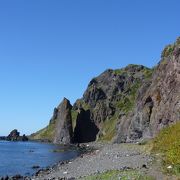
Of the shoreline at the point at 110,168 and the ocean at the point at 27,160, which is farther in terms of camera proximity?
the ocean at the point at 27,160

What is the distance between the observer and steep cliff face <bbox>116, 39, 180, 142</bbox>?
110 m

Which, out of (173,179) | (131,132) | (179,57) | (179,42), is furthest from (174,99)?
(173,179)

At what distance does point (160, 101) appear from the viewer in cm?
12431

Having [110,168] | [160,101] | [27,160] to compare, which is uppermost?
[160,101]

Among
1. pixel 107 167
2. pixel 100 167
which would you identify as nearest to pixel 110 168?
pixel 107 167

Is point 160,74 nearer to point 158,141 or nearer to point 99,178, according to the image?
point 158,141

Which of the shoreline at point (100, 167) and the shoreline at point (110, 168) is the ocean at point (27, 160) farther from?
the shoreline at point (100, 167)

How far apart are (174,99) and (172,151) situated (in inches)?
2738

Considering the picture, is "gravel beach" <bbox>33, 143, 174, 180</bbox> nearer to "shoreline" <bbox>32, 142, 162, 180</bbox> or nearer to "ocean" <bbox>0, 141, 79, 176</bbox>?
"shoreline" <bbox>32, 142, 162, 180</bbox>

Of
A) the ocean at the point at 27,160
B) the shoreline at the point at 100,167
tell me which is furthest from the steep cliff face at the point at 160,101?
the shoreline at the point at 100,167

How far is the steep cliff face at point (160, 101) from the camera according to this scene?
110 m

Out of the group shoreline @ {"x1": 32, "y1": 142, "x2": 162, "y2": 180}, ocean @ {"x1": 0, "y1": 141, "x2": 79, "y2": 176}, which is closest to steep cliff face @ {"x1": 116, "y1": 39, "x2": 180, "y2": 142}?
ocean @ {"x1": 0, "y1": 141, "x2": 79, "y2": 176}

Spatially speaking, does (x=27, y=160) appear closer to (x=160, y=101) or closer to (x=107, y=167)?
(x=160, y=101)

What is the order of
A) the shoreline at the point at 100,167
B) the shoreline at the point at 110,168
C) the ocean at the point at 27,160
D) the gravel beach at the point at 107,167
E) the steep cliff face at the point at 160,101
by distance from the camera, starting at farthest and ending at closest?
the steep cliff face at the point at 160,101
the ocean at the point at 27,160
the shoreline at the point at 100,167
the gravel beach at the point at 107,167
the shoreline at the point at 110,168
